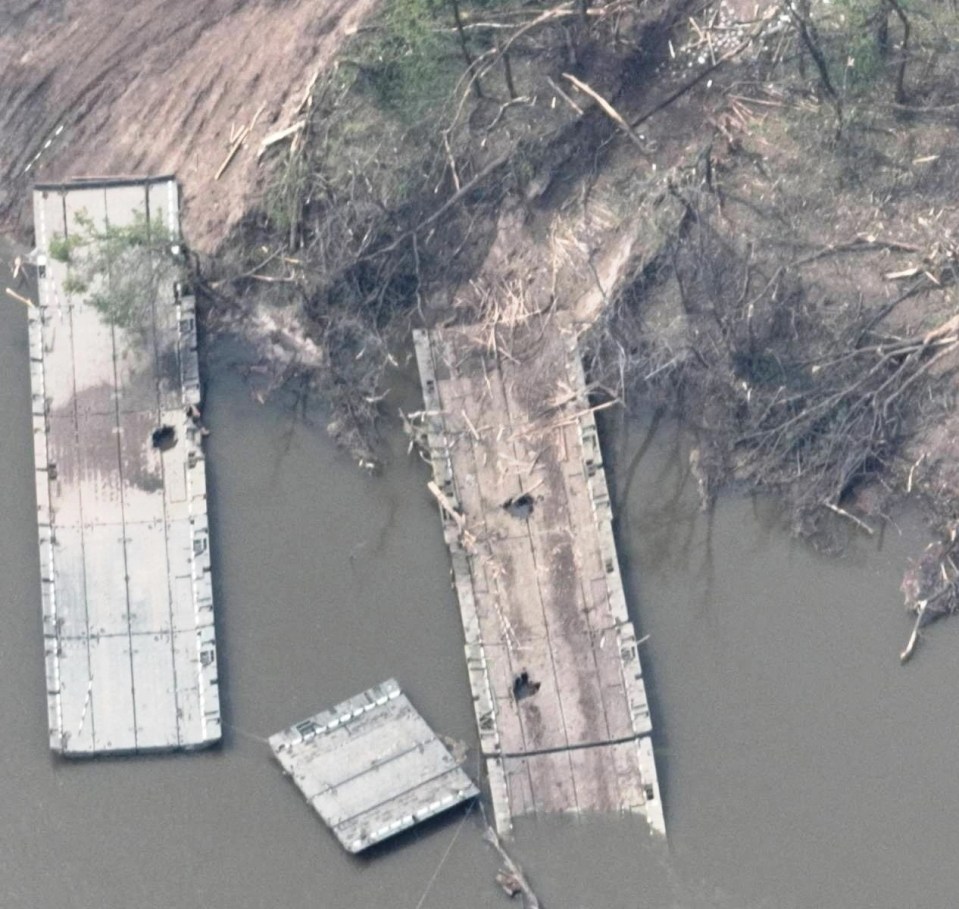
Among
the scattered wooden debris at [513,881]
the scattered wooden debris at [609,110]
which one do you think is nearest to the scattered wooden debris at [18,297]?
the scattered wooden debris at [609,110]

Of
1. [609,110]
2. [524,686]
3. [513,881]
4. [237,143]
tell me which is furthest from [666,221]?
[513,881]

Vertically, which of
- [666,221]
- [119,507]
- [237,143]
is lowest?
[119,507]

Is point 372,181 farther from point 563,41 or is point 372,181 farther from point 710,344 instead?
point 710,344

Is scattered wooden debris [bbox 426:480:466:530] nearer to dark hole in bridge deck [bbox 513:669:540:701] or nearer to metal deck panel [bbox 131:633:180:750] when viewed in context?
dark hole in bridge deck [bbox 513:669:540:701]

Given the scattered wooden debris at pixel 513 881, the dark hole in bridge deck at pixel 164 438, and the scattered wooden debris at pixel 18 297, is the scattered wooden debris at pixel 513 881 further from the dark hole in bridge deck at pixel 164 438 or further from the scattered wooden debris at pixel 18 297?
the scattered wooden debris at pixel 18 297

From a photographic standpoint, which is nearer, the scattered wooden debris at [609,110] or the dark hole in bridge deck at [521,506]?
the dark hole in bridge deck at [521,506]

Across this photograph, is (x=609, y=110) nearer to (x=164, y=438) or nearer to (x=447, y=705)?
(x=164, y=438)

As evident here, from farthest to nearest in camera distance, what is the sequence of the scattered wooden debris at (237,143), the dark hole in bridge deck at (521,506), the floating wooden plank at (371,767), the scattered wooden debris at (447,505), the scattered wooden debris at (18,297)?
1. the scattered wooden debris at (237,143)
2. the scattered wooden debris at (18,297)
3. the dark hole in bridge deck at (521,506)
4. the scattered wooden debris at (447,505)
5. the floating wooden plank at (371,767)
